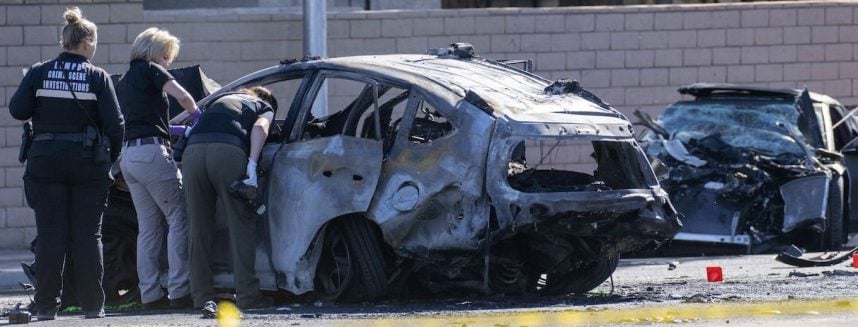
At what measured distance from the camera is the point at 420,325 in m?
7.45

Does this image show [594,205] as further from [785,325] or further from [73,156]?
[73,156]

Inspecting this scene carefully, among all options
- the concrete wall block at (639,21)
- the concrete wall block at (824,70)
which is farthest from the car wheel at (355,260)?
the concrete wall block at (824,70)

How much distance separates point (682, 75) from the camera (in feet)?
53.4

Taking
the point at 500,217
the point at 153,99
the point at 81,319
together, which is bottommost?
the point at 81,319

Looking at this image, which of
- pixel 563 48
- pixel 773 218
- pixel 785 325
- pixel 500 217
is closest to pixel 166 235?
pixel 500 217

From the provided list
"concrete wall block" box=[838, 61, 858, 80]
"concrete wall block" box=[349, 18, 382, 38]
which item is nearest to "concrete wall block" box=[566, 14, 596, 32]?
"concrete wall block" box=[349, 18, 382, 38]

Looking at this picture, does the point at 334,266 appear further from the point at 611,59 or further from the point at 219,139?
the point at 611,59

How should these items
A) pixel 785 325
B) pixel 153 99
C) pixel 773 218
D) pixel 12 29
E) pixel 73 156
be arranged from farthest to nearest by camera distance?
pixel 12 29
pixel 773 218
pixel 153 99
pixel 73 156
pixel 785 325

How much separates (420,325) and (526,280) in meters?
1.75

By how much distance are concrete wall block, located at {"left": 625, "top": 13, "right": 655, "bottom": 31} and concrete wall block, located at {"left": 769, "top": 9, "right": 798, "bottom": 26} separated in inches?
53.4

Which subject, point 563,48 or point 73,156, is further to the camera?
point 563,48

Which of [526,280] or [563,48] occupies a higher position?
[563,48]

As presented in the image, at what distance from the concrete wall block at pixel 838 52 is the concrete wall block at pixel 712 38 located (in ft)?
4.02

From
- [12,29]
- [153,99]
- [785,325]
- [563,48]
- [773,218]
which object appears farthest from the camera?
[563,48]
